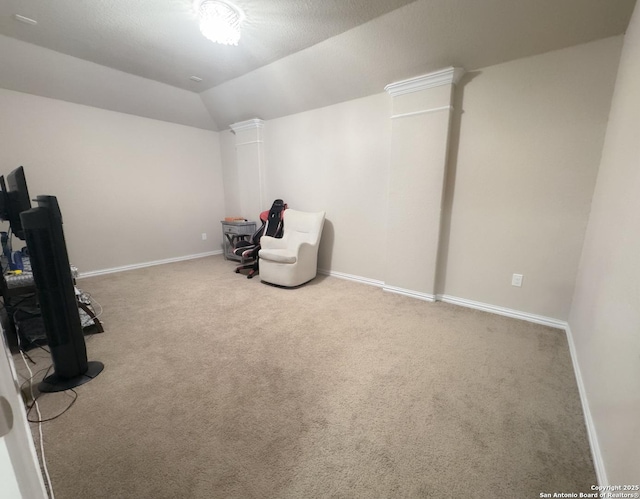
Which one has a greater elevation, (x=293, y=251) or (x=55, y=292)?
(x=55, y=292)

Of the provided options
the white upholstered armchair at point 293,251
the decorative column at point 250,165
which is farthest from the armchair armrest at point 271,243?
the decorative column at point 250,165

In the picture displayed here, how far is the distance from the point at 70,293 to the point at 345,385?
1.72 m

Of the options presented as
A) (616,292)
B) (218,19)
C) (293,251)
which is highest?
(218,19)

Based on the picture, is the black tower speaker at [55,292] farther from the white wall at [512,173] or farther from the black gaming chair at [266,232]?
the white wall at [512,173]

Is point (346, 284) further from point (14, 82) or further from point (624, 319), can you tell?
point (14, 82)

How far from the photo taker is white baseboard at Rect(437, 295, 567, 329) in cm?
226

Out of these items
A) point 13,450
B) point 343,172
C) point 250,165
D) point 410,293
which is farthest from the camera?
point 250,165

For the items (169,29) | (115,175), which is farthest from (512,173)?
(115,175)

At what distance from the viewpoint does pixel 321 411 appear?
1389 millimetres

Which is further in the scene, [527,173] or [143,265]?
[143,265]

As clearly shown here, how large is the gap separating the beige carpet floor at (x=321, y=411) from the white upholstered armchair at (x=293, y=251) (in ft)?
2.48

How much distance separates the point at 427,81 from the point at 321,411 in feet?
9.45

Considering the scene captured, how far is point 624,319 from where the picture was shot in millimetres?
1088

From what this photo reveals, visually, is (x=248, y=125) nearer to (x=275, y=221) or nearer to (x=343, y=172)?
(x=275, y=221)
